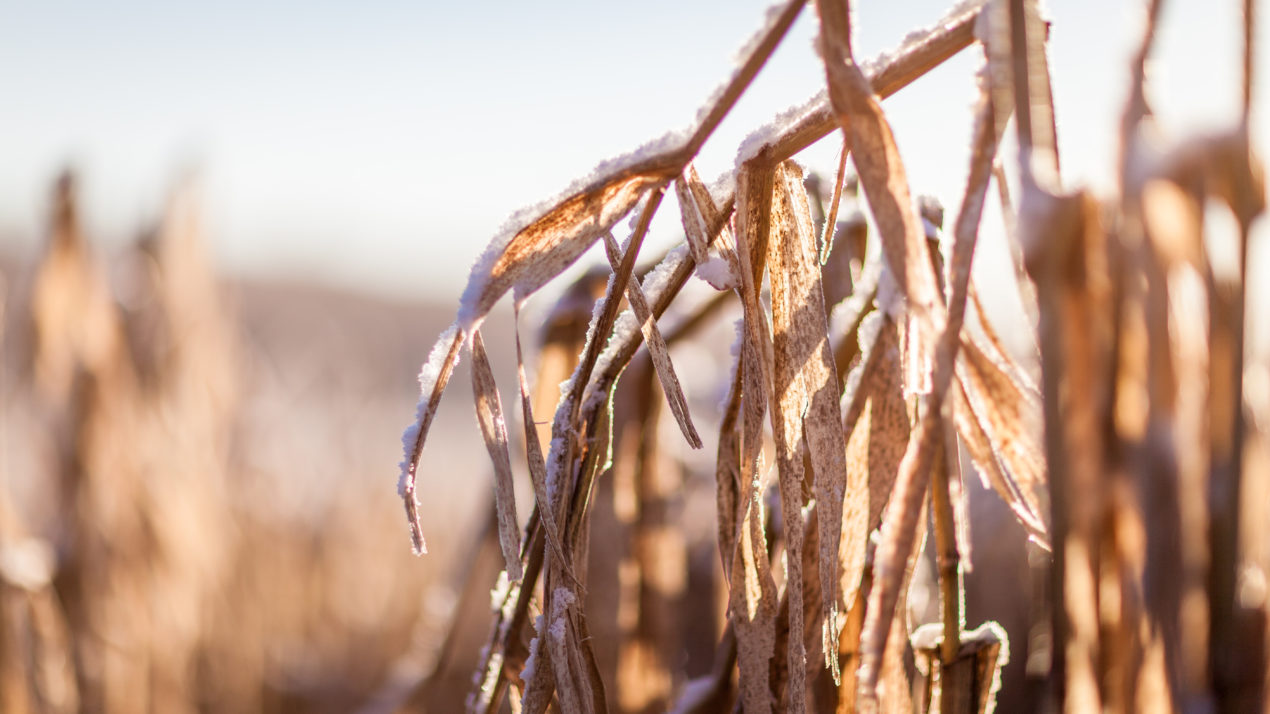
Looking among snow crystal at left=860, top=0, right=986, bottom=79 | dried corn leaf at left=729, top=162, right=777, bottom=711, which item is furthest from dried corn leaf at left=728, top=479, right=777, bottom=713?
snow crystal at left=860, top=0, right=986, bottom=79

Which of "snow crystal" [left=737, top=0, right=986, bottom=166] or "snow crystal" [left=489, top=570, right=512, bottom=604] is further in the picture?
"snow crystal" [left=489, top=570, right=512, bottom=604]

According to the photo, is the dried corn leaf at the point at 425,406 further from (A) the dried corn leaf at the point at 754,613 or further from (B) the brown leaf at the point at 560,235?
(A) the dried corn leaf at the point at 754,613

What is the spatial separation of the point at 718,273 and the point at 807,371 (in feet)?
0.22

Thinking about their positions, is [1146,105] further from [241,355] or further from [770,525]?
[241,355]

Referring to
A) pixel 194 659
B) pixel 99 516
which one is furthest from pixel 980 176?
pixel 194 659

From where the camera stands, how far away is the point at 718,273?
0.41m

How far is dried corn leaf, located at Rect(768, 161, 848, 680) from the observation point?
15.6 inches

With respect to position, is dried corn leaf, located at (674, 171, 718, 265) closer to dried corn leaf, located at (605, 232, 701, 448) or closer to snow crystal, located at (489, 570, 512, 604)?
dried corn leaf, located at (605, 232, 701, 448)

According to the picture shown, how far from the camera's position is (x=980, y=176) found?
347 mm

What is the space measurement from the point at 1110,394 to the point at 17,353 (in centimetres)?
162

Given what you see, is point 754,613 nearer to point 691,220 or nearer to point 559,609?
point 559,609

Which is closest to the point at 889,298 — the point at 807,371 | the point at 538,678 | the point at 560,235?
the point at 807,371

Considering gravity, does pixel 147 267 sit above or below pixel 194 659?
above

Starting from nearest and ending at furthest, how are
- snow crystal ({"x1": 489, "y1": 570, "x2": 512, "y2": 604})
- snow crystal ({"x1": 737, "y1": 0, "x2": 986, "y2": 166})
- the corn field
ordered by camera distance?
the corn field → snow crystal ({"x1": 737, "y1": 0, "x2": 986, "y2": 166}) → snow crystal ({"x1": 489, "y1": 570, "x2": 512, "y2": 604})
